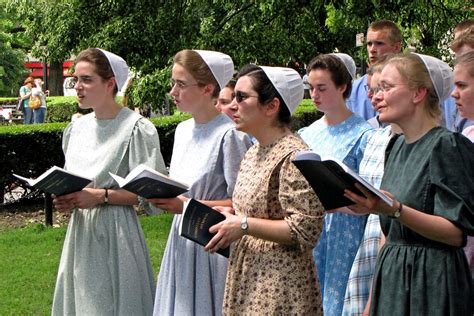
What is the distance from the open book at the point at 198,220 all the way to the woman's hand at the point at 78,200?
52.2 inches

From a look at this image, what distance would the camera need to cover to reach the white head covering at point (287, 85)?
4594 mm

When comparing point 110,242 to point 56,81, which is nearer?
point 110,242

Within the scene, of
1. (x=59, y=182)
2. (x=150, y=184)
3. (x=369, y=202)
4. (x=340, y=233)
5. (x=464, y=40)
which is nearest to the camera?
(x=369, y=202)

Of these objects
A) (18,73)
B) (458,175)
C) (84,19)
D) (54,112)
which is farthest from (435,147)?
(18,73)

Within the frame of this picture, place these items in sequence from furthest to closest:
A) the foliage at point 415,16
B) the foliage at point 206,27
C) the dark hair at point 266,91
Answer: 1. the foliage at point 206,27
2. the foliage at point 415,16
3. the dark hair at point 266,91

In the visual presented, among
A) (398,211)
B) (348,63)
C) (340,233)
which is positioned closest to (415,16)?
(348,63)

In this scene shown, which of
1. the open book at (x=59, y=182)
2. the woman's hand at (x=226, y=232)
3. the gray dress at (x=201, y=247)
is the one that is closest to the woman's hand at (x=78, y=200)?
the open book at (x=59, y=182)

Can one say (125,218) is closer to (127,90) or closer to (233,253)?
(233,253)

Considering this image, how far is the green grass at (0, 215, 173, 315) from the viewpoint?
330 inches

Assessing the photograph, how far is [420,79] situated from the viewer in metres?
4.06

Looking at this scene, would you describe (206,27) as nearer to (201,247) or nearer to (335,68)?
(335,68)

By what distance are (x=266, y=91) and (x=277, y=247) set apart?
0.78 metres

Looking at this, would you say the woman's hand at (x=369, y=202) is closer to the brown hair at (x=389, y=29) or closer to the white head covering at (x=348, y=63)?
the white head covering at (x=348, y=63)

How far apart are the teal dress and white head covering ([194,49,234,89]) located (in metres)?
1.71
